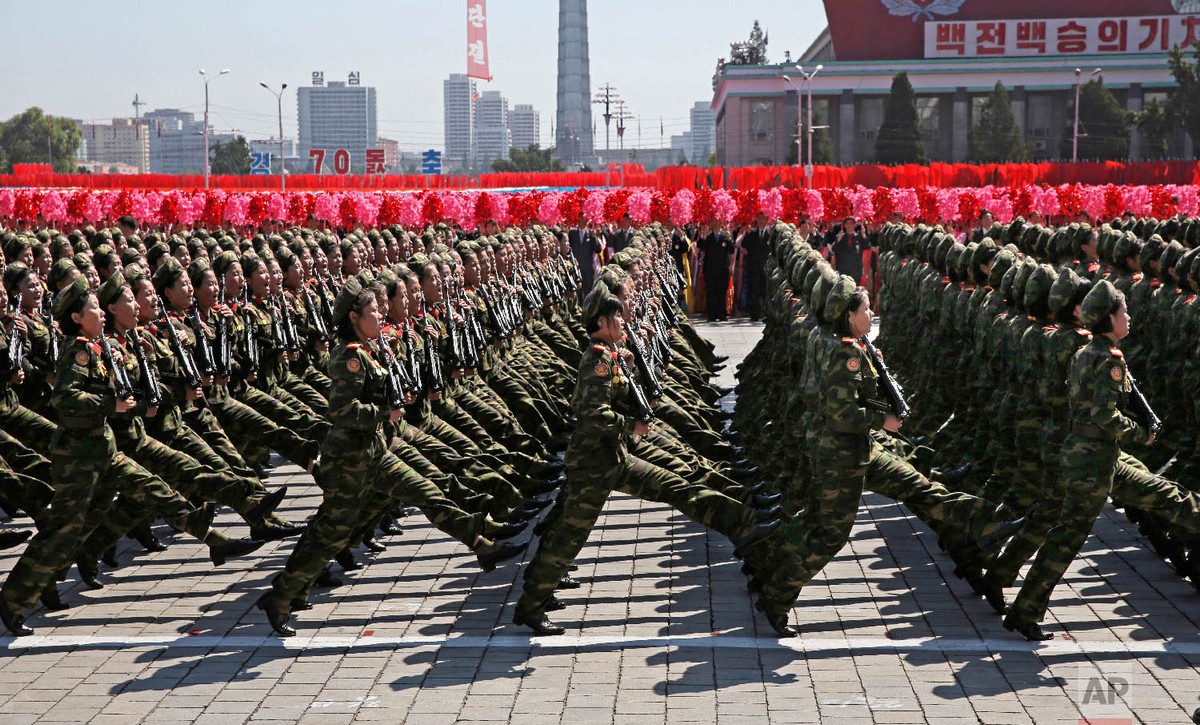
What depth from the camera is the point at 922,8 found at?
→ 82.1m

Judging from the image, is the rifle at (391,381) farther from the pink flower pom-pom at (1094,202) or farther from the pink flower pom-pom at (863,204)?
the pink flower pom-pom at (1094,202)

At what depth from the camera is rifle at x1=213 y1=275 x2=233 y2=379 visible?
994 centimetres

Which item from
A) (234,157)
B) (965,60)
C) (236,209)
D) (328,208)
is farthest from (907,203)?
(234,157)

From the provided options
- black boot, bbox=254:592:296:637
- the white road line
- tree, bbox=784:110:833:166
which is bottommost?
the white road line

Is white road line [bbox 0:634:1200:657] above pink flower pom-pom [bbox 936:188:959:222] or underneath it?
underneath

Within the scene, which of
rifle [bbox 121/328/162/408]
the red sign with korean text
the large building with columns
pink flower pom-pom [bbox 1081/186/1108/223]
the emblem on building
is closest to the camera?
rifle [bbox 121/328/162/408]

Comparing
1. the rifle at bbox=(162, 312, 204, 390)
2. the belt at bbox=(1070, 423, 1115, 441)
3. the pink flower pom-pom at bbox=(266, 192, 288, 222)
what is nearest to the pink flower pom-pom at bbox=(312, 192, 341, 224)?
the pink flower pom-pom at bbox=(266, 192, 288, 222)

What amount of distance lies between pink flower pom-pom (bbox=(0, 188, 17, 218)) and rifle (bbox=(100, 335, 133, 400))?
2184 centimetres

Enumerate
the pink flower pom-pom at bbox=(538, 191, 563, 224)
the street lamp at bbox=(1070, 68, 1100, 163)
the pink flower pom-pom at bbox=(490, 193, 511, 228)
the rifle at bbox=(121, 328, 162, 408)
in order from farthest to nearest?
1. the street lamp at bbox=(1070, 68, 1100, 163)
2. the pink flower pom-pom at bbox=(490, 193, 511, 228)
3. the pink flower pom-pom at bbox=(538, 191, 563, 224)
4. the rifle at bbox=(121, 328, 162, 408)

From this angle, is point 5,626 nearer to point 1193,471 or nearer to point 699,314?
point 1193,471

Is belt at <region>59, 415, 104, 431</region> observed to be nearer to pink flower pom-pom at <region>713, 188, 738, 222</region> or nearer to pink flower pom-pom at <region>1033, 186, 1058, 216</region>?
pink flower pom-pom at <region>713, 188, 738, 222</region>

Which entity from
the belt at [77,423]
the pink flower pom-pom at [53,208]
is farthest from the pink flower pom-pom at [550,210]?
the belt at [77,423]

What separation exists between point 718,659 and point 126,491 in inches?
130

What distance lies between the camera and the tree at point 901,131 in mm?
70812
